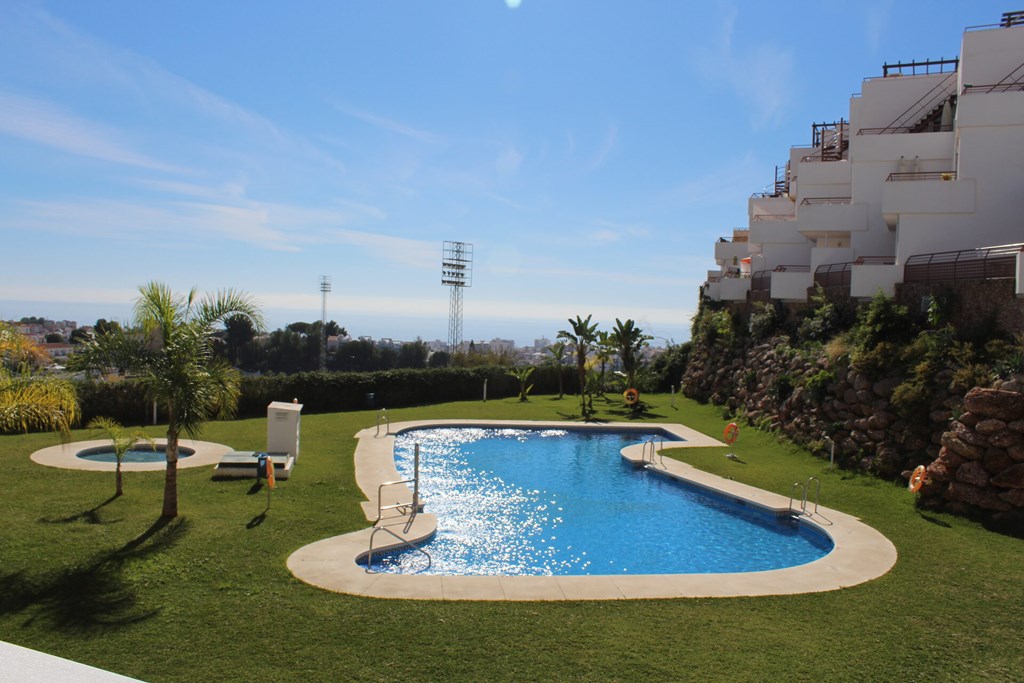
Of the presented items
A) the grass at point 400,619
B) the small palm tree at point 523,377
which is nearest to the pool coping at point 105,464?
the grass at point 400,619

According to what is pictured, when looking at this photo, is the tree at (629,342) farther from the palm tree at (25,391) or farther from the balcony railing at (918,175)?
the palm tree at (25,391)

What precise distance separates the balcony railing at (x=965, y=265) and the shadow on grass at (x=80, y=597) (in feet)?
62.2

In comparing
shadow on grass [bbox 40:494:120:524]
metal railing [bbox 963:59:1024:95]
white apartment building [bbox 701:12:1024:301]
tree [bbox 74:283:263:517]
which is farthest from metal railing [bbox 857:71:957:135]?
shadow on grass [bbox 40:494:120:524]

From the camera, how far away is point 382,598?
9648 mm

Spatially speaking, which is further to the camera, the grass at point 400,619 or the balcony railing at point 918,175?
the balcony railing at point 918,175

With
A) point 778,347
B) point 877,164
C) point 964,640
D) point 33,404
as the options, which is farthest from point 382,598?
point 877,164

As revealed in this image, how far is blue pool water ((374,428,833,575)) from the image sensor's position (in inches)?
510

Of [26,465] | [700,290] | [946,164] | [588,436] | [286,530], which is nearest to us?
[286,530]

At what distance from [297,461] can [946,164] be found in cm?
2384

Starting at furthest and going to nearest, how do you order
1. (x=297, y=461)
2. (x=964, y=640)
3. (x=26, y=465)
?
(x=297, y=461) < (x=26, y=465) < (x=964, y=640)

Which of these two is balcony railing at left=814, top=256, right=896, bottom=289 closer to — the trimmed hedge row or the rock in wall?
the rock in wall

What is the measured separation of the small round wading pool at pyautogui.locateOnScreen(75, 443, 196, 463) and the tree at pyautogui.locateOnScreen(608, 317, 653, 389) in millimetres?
21343

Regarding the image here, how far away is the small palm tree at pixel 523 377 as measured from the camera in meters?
35.8

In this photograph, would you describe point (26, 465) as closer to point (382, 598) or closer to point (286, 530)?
point (286, 530)
